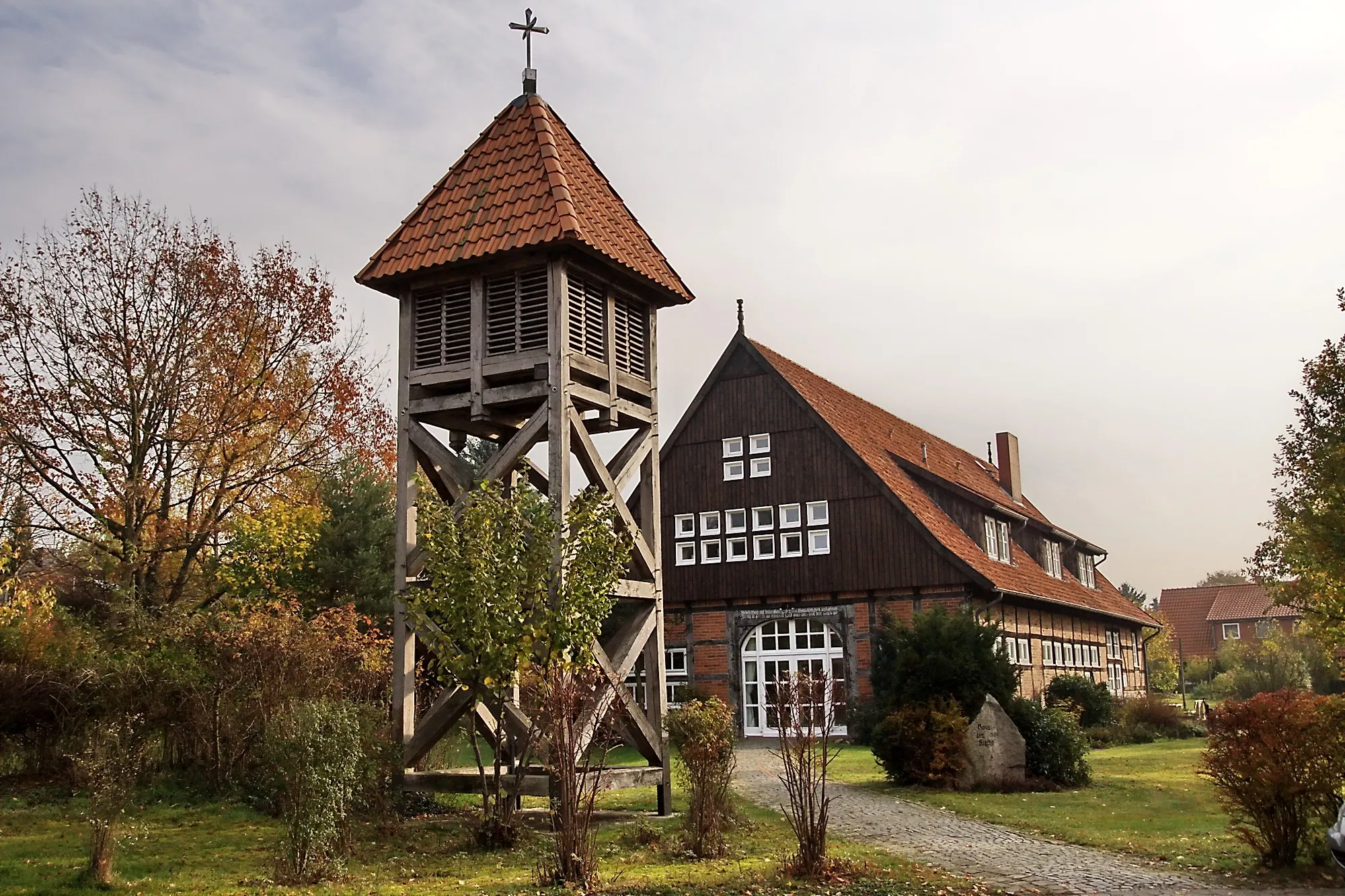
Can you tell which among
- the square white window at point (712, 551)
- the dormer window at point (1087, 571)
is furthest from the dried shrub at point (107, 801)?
the dormer window at point (1087, 571)

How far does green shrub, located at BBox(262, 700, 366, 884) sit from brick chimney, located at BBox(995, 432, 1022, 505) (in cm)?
3516

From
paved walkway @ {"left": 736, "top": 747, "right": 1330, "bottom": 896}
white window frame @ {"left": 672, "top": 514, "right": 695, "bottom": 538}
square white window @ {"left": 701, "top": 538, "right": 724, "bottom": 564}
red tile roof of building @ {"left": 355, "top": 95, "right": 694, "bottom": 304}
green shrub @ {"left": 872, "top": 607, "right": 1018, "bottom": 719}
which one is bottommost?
paved walkway @ {"left": 736, "top": 747, "right": 1330, "bottom": 896}

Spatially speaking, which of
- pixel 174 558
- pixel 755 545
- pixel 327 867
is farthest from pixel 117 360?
pixel 755 545

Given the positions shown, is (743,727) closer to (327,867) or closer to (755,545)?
(755,545)

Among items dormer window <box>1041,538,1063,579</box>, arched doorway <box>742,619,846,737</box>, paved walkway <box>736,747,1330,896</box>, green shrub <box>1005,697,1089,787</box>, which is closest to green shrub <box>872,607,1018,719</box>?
green shrub <box>1005,697,1089,787</box>

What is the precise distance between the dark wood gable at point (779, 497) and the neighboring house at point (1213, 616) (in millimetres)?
50425

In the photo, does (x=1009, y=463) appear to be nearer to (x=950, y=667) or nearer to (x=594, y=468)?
(x=950, y=667)

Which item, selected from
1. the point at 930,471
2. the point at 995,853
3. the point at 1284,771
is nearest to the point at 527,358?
the point at 995,853

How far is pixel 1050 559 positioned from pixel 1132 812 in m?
24.5

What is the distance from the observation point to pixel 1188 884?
9609 mm

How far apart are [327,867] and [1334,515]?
18.2 m

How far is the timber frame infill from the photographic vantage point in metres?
12.9

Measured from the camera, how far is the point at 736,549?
30.8 m

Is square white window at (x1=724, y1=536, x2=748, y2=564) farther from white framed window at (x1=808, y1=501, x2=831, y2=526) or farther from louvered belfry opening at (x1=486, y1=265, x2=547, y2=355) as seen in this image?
louvered belfry opening at (x1=486, y1=265, x2=547, y2=355)
